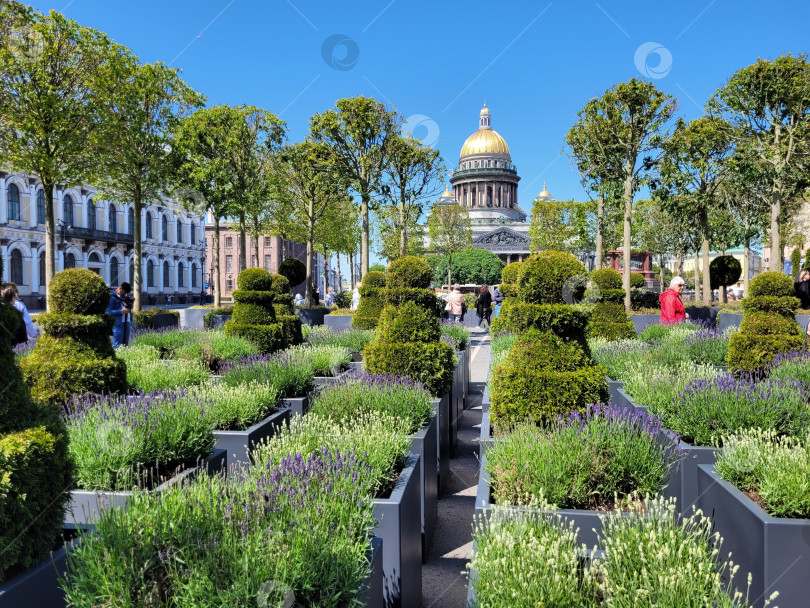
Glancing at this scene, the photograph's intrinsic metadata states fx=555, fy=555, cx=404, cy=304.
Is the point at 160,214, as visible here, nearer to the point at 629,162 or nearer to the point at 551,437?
the point at 629,162

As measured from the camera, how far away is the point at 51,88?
15836 mm

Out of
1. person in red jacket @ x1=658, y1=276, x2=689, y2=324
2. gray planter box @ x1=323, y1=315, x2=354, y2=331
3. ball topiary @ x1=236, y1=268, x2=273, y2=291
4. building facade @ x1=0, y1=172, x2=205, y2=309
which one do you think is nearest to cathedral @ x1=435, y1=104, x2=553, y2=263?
building facade @ x1=0, y1=172, x2=205, y2=309

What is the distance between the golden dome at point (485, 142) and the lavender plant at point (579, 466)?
11679 cm

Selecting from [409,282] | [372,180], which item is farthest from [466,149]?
[409,282]

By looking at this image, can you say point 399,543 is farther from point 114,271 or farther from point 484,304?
point 114,271

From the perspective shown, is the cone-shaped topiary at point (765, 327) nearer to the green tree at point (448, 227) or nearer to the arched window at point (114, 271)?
the green tree at point (448, 227)

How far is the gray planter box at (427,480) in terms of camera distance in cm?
470

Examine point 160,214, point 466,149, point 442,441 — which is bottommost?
point 442,441

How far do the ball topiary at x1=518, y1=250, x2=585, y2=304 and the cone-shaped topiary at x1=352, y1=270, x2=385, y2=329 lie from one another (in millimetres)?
9809

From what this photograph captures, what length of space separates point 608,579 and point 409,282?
5.69 meters

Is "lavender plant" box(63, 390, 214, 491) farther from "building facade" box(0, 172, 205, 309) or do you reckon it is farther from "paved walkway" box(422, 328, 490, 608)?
"building facade" box(0, 172, 205, 309)

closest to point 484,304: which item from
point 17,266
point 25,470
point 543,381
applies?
point 543,381

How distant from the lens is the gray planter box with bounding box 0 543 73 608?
251 cm

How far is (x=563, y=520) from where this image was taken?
3389 mm
